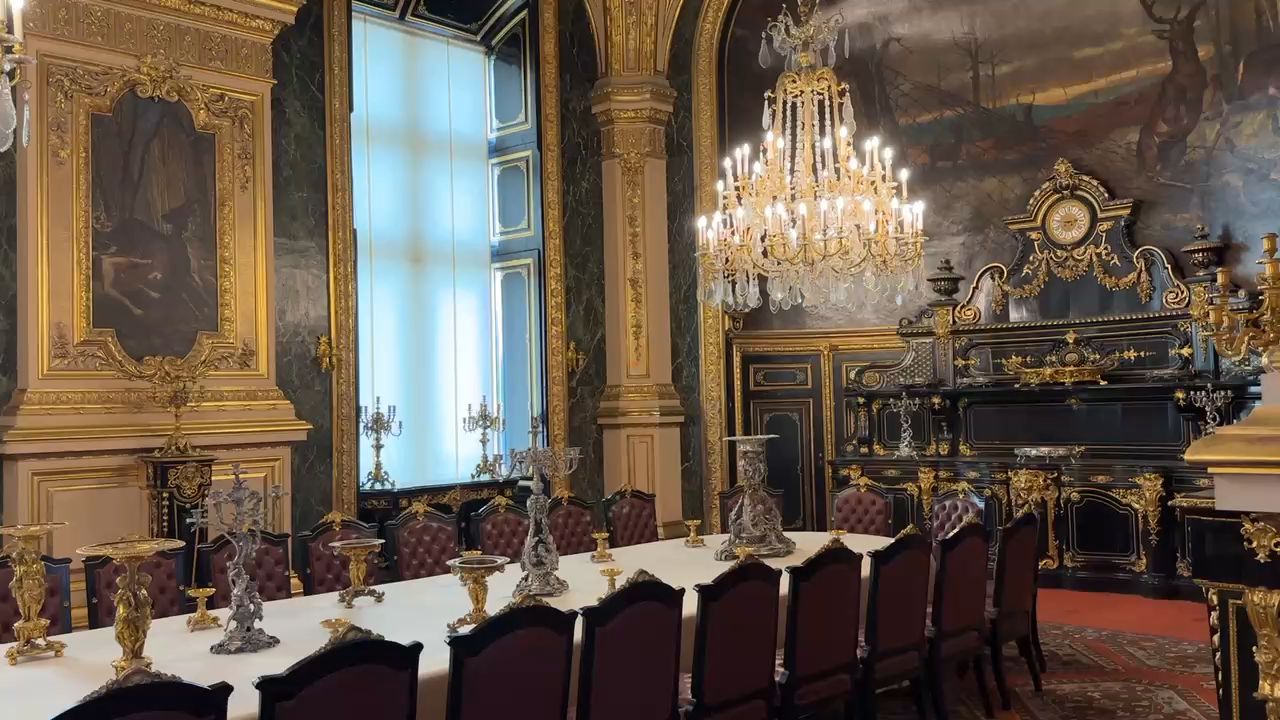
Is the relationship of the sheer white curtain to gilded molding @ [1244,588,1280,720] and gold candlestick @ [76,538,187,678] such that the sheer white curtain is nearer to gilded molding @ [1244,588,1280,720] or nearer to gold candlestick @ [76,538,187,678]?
gold candlestick @ [76,538,187,678]

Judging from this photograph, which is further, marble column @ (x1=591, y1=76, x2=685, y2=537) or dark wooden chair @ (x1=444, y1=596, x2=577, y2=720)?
marble column @ (x1=591, y1=76, x2=685, y2=537)

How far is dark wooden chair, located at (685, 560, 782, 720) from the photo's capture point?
371cm

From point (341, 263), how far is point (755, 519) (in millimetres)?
3832

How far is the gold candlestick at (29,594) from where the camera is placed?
3.64 metres

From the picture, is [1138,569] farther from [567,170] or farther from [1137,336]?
[567,170]

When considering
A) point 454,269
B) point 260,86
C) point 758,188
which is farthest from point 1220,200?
point 260,86

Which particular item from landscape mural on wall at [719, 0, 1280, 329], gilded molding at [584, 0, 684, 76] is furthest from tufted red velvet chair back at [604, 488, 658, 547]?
gilded molding at [584, 0, 684, 76]

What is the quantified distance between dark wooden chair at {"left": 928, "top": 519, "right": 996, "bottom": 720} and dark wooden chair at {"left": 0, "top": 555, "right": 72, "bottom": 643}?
3.60m

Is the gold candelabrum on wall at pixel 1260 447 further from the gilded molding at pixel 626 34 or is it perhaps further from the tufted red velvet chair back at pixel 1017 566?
the gilded molding at pixel 626 34

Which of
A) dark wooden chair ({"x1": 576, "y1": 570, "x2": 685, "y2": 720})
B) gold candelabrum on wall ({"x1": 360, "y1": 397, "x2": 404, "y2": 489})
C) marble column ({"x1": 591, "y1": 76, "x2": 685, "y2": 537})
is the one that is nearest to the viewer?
dark wooden chair ({"x1": 576, "y1": 570, "x2": 685, "y2": 720})

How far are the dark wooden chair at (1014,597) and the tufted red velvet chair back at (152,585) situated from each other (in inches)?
146

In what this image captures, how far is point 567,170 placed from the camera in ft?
31.4

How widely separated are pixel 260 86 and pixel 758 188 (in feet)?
11.5

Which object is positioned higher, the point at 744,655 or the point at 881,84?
the point at 881,84
